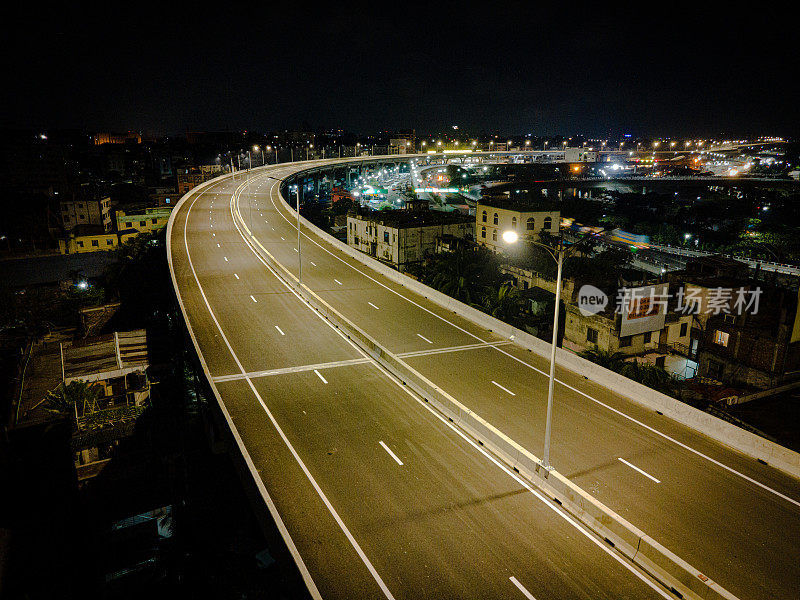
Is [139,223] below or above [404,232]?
below

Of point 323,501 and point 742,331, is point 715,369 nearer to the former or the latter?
point 742,331

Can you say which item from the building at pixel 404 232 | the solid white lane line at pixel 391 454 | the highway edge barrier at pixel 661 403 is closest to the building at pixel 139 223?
the building at pixel 404 232

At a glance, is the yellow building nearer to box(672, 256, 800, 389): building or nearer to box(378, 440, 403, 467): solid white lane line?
box(378, 440, 403, 467): solid white lane line

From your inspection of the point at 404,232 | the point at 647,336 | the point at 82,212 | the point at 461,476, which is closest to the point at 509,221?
the point at 404,232

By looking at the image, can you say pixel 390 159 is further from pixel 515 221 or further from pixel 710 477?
pixel 710 477

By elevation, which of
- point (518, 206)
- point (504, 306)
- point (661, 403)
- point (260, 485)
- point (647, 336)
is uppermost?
point (518, 206)

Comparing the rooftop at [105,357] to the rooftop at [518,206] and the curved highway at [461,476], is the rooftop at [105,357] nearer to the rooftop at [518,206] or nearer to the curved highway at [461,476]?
the curved highway at [461,476]
